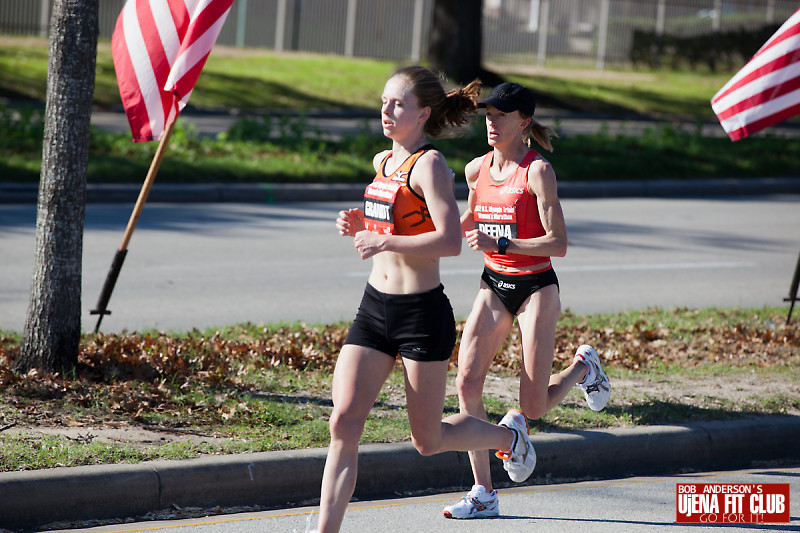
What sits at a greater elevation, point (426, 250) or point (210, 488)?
point (426, 250)

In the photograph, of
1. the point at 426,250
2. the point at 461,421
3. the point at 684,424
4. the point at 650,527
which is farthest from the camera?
the point at 684,424

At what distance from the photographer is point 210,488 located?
191 inches

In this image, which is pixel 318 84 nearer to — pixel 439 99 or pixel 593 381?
pixel 593 381

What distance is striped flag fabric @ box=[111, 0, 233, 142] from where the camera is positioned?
20.5 ft

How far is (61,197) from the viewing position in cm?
612

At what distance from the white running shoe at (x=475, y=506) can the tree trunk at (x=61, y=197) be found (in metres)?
2.69

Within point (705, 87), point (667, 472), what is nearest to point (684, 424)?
point (667, 472)

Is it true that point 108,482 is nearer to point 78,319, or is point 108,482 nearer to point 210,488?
point 210,488

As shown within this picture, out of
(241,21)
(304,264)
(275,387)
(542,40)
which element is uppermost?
(542,40)

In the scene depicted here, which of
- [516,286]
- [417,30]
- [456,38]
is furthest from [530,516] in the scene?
[417,30]

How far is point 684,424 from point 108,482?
10.8 ft

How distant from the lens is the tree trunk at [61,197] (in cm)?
612

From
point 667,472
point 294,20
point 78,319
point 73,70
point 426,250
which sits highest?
point 294,20

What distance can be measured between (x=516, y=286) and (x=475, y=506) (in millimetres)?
1055
